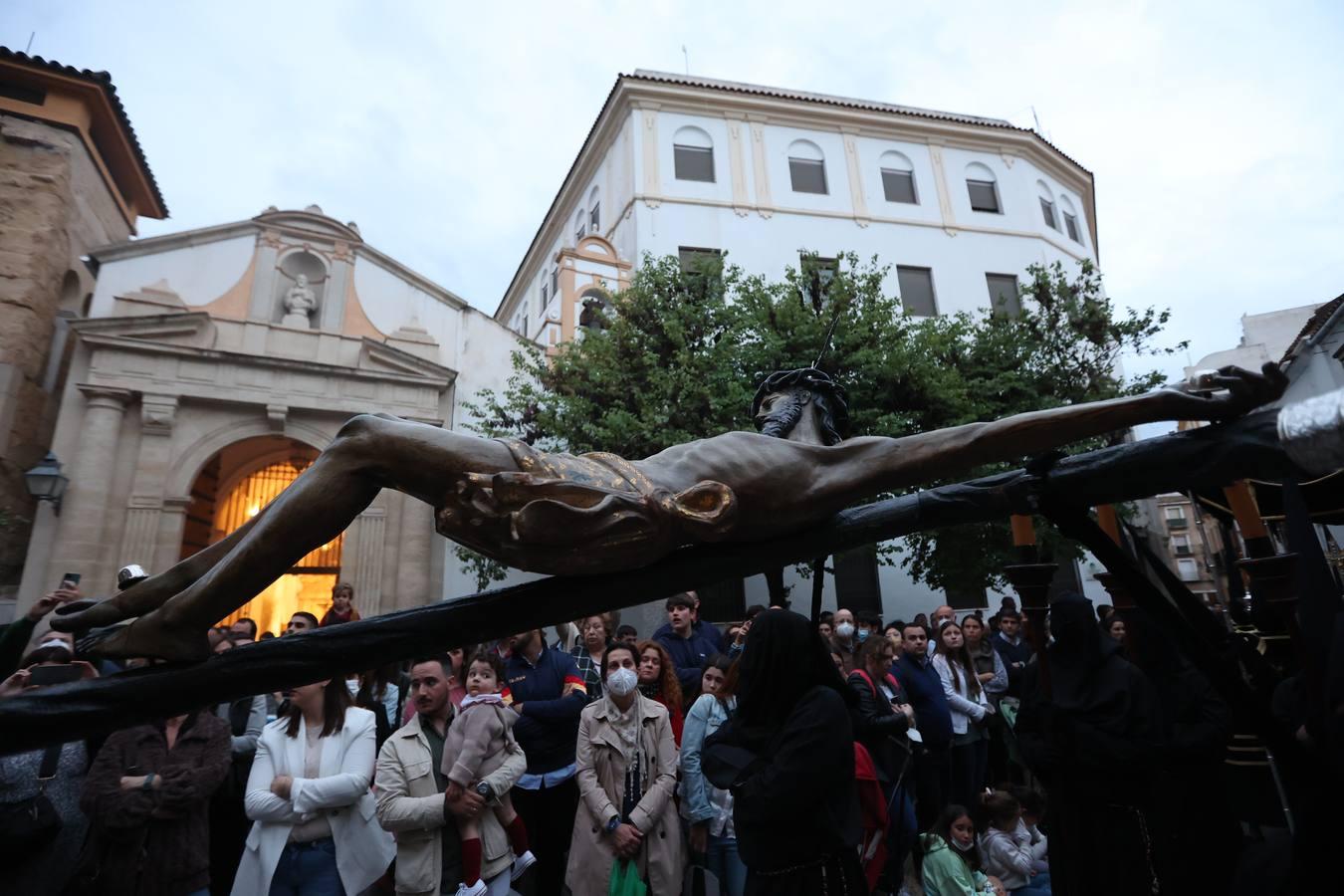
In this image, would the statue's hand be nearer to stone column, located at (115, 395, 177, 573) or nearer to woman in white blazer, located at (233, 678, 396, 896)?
woman in white blazer, located at (233, 678, 396, 896)

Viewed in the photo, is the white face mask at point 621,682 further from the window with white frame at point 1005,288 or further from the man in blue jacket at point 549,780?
the window with white frame at point 1005,288

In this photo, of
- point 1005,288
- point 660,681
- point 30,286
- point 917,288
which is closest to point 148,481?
point 30,286

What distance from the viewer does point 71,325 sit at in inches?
507

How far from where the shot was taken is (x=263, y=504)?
56.6 feet

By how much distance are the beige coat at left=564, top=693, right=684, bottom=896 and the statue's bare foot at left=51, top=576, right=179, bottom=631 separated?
2.98m

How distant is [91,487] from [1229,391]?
50.3 ft

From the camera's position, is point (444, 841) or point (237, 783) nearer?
point (444, 841)

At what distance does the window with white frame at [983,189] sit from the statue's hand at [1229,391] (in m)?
22.5

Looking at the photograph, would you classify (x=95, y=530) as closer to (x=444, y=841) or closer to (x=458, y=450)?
(x=444, y=841)

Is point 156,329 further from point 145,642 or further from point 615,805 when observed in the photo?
point 145,642

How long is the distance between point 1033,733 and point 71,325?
15.6 meters

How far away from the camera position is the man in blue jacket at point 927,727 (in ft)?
18.9

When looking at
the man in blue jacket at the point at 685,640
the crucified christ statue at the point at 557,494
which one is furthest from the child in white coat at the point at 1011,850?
the crucified christ statue at the point at 557,494

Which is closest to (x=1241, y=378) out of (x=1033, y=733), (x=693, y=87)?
(x=1033, y=733)
